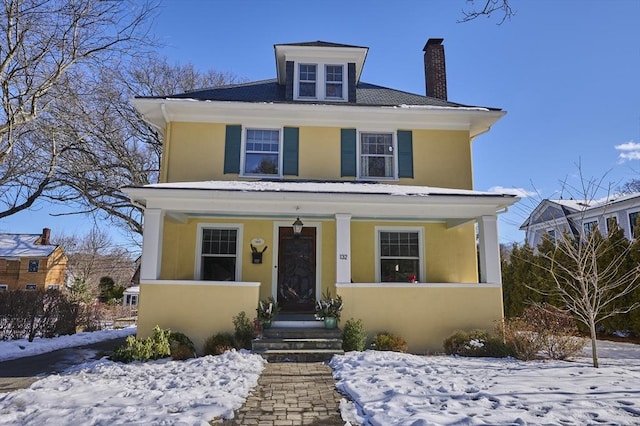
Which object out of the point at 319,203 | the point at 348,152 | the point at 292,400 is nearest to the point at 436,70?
the point at 348,152

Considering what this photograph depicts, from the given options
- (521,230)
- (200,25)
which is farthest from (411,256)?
(521,230)

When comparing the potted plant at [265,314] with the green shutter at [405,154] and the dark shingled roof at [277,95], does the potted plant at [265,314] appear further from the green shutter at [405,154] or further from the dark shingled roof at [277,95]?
the dark shingled roof at [277,95]

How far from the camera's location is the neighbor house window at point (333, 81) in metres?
12.0

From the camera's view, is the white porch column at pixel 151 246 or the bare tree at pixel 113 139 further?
the bare tree at pixel 113 139

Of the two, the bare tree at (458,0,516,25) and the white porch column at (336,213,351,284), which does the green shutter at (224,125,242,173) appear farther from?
the bare tree at (458,0,516,25)

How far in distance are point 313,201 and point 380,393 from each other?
469cm

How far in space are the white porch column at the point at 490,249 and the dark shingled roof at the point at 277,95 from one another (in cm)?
383

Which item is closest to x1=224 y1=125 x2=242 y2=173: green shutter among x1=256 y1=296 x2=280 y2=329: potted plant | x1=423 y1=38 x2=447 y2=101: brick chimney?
x1=256 y1=296 x2=280 y2=329: potted plant

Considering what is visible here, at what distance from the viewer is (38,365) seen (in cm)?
785

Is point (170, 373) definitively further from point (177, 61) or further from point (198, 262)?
point (177, 61)

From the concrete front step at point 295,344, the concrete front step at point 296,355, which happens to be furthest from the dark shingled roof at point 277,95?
the concrete front step at point 296,355

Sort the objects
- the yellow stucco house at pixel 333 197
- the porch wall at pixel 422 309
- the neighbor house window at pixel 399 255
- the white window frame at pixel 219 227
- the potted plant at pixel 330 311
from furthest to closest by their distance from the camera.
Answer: the neighbor house window at pixel 399 255, the white window frame at pixel 219 227, the yellow stucco house at pixel 333 197, the porch wall at pixel 422 309, the potted plant at pixel 330 311

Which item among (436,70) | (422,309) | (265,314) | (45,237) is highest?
(436,70)

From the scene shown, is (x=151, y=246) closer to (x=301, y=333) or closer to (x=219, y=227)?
(x=219, y=227)
